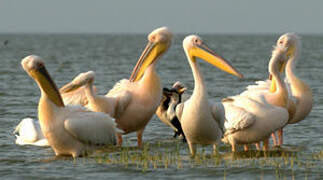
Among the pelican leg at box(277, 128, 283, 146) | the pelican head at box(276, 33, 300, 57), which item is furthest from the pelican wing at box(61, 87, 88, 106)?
the pelican head at box(276, 33, 300, 57)

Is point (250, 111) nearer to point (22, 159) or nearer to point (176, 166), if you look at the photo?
A: point (176, 166)

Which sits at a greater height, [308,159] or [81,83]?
[81,83]

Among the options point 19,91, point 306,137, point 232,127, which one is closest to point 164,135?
point 306,137

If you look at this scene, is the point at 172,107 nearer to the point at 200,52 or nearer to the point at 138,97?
the point at 138,97

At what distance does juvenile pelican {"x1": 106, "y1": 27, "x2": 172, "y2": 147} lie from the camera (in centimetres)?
946

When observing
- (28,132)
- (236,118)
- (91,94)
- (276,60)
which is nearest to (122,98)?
(91,94)

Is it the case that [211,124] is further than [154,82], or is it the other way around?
[154,82]

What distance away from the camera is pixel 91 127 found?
8.46m

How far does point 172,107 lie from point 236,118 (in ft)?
7.57

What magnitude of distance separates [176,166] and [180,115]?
0.70 meters

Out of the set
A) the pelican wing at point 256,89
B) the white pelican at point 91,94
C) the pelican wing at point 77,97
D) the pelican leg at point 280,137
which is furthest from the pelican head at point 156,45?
the pelican leg at point 280,137

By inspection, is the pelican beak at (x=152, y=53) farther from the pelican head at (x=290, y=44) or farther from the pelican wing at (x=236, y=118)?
the pelican head at (x=290, y=44)

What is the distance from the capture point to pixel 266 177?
7684 millimetres

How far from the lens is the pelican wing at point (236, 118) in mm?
8711
